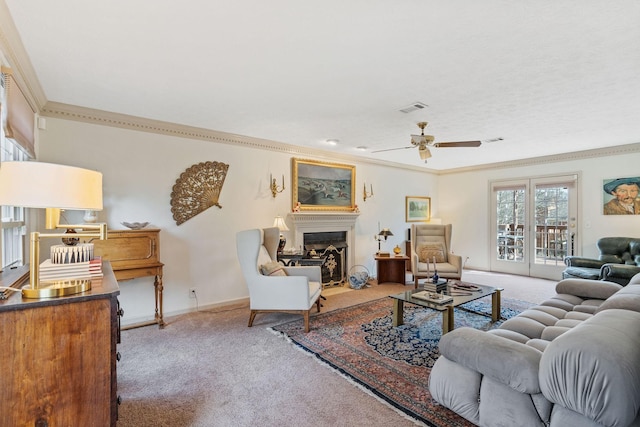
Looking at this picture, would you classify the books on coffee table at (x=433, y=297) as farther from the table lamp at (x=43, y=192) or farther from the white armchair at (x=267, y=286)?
the table lamp at (x=43, y=192)

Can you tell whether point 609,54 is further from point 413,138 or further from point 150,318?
point 150,318

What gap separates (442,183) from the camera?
754 centimetres

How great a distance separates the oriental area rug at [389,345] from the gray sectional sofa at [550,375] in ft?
0.81

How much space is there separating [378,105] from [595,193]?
4699mm

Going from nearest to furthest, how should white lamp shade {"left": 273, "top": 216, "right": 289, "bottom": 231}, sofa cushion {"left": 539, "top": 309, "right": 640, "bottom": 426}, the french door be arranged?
sofa cushion {"left": 539, "top": 309, "right": 640, "bottom": 426} → white lamp shade {"left": 273, "top": 216, "right": 289, "bottom": 231} → the french door

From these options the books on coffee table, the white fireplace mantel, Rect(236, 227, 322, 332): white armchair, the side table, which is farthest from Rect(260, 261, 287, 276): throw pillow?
the side table

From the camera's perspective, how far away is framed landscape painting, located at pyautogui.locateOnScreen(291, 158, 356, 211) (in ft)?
16.5

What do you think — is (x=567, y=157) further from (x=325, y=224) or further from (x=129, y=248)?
(x=129, y=248)

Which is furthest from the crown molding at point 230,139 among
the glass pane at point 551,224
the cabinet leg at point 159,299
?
the cabinet leg at point 159,299

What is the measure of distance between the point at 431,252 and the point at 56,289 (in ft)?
17.0

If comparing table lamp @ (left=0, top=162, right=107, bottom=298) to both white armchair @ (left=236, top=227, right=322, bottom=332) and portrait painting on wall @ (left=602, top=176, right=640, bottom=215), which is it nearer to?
white armchair @ (left=236, top=227, right=322, bottom=332)

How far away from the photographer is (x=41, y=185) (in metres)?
1.34

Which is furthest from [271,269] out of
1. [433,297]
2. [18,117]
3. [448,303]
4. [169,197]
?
[18,117]

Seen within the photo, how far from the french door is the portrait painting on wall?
423mm
